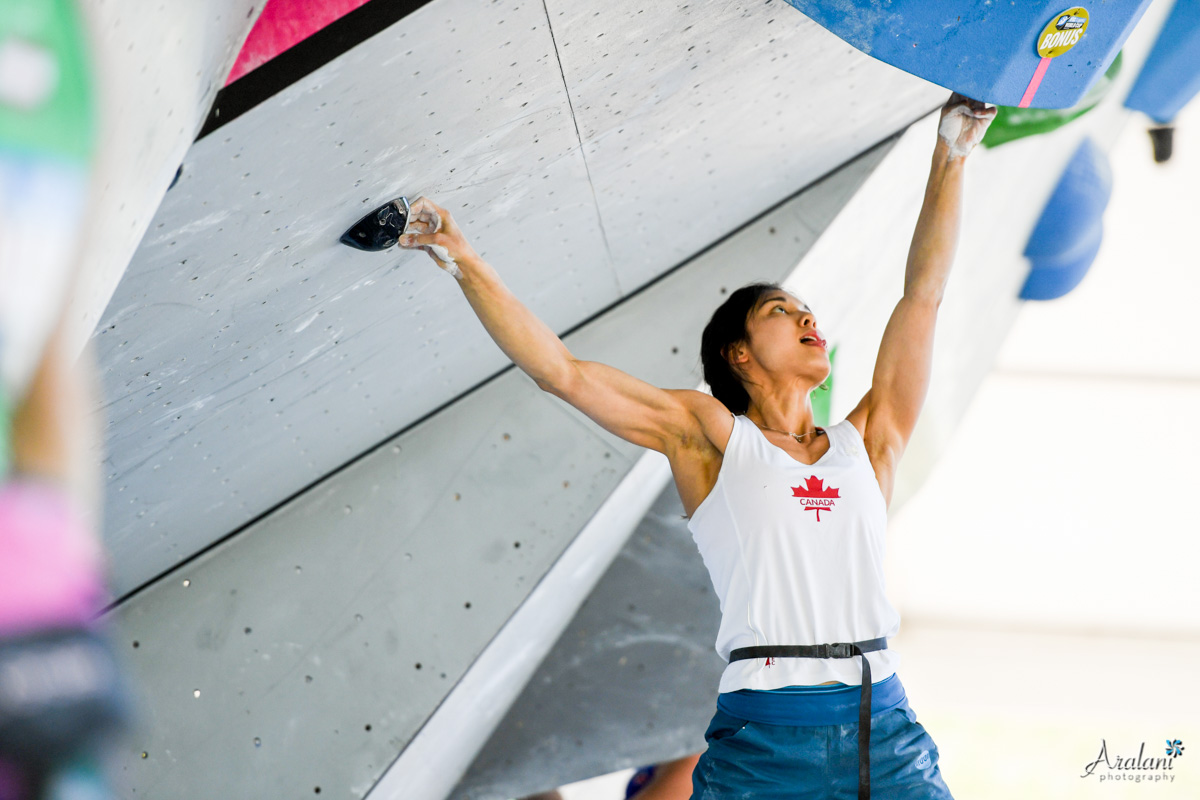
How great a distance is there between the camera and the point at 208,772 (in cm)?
193

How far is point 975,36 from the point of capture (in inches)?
46.5

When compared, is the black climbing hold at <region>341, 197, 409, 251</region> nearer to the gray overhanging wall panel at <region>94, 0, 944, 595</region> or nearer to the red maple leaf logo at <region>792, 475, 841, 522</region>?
the gray overhanging wall panel at <region>94, 0, 944, 595</region>

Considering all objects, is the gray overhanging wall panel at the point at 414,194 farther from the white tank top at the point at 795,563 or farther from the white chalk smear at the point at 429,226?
the white tank top at the point at 795,563

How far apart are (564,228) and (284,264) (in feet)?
2.16

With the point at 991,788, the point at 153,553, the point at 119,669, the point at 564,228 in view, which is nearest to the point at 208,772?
the point at 153,553

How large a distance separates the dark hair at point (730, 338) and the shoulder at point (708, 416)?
17 cm

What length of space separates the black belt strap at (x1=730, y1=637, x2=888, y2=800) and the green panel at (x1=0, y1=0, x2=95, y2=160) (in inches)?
42.8

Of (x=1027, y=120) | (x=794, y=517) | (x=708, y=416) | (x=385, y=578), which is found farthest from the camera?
(x=1027, y=120)

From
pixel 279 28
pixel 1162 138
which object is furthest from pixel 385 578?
pixel 1162 138

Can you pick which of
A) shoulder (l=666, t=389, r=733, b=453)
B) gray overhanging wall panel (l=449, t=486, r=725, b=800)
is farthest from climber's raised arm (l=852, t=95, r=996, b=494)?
gray overhanging wall panel (l=449, t=486, r=725, b=800)

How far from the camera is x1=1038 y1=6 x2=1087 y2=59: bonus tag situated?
1.19 m

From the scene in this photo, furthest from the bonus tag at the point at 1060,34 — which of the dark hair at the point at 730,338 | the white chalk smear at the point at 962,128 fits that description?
the dark hair at the point at 730,338

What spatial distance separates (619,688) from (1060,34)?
2.11 meters

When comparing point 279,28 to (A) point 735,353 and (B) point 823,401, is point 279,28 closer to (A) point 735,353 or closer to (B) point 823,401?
(A) point 735,353
